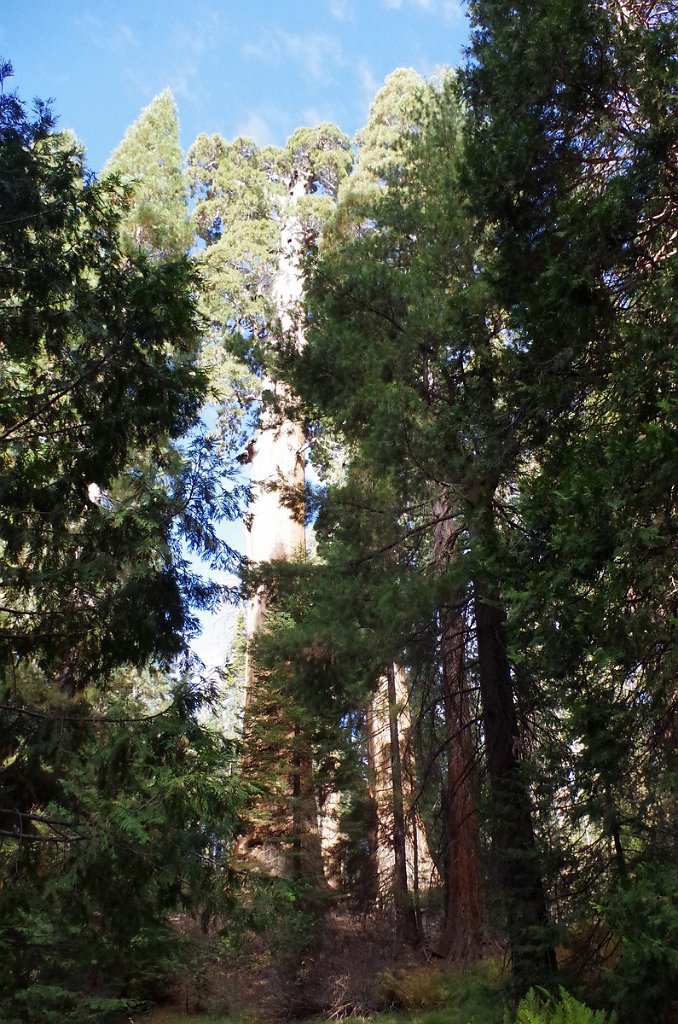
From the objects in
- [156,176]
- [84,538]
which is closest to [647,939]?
[84,538]

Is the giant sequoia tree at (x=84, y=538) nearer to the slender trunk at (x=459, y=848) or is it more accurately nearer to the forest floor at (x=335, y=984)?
the forest floor at (x=335, y=984)

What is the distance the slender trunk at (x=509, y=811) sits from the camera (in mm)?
6145

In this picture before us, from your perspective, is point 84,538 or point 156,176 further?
point 156,176

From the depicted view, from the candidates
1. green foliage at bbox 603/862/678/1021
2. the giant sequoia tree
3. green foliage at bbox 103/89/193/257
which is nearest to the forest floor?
green foliage at bbox 603/862/678/1021

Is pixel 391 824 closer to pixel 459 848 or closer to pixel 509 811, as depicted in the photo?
pixel 459 848

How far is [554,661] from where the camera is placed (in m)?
5.05

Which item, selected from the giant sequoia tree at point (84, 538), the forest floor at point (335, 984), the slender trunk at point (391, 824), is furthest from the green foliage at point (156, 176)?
the forest floor at point (335, 984)

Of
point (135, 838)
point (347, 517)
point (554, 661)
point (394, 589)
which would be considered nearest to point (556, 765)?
point (554, 661)

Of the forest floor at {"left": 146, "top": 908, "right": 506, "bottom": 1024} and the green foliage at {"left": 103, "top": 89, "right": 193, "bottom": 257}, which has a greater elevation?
the green foliage at {"left": 103, "top": 89, "right": 193, "bottom": 257}

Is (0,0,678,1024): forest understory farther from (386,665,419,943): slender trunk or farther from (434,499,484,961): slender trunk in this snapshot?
(386,665,419,943): slender trunk

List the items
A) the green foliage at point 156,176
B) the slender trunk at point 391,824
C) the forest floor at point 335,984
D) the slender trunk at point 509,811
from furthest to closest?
1. the green foliage at point 156,176
2. the slender trunk at point 391,824
3. the forest floor at point 335,984
4. the slender trunk at point 509,811

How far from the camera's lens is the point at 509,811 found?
21.7 feet

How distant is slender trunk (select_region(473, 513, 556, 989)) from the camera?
6145mm

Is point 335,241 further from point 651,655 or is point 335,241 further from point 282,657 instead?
point 651,655
